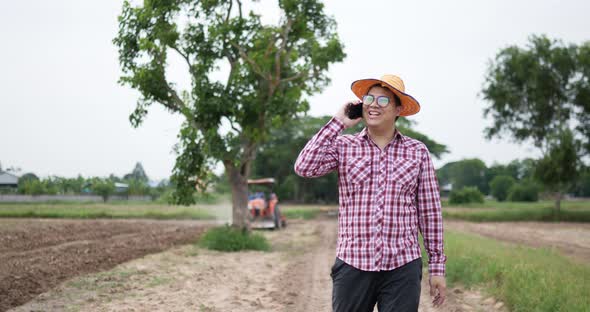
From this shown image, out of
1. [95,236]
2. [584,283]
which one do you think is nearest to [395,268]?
[584,283]

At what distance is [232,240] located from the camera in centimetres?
1380

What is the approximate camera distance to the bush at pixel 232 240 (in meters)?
13.8

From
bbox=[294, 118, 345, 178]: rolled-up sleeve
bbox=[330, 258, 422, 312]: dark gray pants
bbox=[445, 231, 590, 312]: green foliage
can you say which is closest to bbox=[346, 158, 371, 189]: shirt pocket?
bbox=[294, 118, 345, 178]: rolled-up sleeve

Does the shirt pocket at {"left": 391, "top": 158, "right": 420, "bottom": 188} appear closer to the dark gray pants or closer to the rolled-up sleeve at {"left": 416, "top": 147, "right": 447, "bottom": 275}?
the rolled-up sleeve at {"left": 416, "top": 147, "right": 447, "bottom": 275}

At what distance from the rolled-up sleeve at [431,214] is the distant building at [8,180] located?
11210mm

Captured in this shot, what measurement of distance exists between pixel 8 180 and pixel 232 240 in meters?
5.34

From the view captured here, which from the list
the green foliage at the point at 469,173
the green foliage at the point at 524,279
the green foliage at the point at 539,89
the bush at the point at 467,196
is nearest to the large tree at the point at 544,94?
the green foliage at the point at 539,89

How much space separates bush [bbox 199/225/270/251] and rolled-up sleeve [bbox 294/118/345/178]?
11.0 meters

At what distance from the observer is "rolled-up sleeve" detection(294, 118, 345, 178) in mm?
2957

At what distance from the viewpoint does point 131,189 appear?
34.3 m

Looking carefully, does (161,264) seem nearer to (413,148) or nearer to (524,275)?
(524,275)

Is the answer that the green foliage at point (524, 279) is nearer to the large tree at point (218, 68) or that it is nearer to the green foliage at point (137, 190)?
the large tree at point (218, 68)

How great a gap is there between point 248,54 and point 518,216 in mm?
23393

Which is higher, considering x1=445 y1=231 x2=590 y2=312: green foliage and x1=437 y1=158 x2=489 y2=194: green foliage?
x1=437 y1=158 x2=489 y2=194: green foliage
